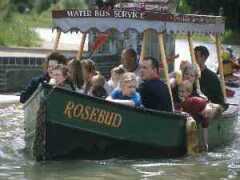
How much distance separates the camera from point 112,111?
33.9 ft

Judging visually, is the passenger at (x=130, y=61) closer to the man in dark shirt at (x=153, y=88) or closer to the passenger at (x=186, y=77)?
the passenger at (x=186, y=77)

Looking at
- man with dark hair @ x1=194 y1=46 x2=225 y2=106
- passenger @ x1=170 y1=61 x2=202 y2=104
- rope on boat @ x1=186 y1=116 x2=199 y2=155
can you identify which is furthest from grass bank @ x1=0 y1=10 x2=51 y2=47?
rope on boat @ x1=186 y1=116 x2=199 y2=155

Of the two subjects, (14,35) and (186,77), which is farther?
(14,35)

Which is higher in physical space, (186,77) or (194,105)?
(186,77)

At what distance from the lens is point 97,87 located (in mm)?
11234

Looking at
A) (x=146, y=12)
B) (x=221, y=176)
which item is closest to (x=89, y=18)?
(x=146, y=12)

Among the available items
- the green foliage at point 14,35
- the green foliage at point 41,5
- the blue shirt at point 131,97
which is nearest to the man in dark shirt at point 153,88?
the blue shirt at point 131,97

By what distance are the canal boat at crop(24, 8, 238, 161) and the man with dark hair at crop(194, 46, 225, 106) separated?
64cm

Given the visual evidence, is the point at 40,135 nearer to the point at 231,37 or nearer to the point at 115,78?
the point at 115,78

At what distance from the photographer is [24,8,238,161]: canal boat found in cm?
1026

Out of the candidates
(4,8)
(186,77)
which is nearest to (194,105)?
(186,77)

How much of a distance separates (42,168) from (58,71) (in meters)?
1.25

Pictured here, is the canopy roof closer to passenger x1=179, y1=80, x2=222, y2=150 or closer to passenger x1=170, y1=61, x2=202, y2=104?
passenger x1=170, y1=61, x2=202, y2=104

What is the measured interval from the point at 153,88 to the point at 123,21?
101 centimetres
